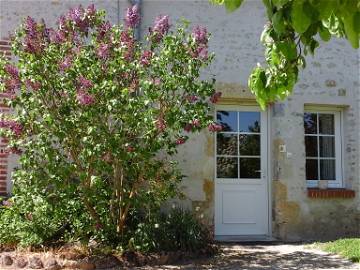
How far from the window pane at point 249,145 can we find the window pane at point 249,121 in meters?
0.12

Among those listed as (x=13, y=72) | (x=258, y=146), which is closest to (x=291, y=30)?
(x=13, y=72)

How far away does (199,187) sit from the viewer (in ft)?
27.2

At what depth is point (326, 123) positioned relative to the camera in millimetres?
9172

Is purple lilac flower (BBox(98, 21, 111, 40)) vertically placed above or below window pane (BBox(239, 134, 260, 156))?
above

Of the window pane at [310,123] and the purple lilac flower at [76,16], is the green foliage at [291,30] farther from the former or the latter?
the window pane at [310,123]

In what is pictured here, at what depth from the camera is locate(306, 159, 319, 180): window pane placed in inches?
355

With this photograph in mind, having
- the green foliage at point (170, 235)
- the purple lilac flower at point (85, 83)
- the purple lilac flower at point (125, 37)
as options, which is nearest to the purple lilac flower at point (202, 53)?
the purple lilac flower at point (125, 37)

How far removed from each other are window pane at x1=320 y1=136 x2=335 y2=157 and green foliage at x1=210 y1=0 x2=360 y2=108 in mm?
7154

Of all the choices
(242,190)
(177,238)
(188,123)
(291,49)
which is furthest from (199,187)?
(291,49)

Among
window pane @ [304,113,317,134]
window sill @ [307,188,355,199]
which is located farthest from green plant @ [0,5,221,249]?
window pane @ [304,113,317,134]

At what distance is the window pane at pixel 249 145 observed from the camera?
8.77m

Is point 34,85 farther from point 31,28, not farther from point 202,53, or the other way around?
point 202,53

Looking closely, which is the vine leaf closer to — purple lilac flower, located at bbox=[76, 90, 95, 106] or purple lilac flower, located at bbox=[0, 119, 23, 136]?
purple lilac flower, located at bbox=[76, 90, 95, 106]

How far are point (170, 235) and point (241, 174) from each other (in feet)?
7.71
